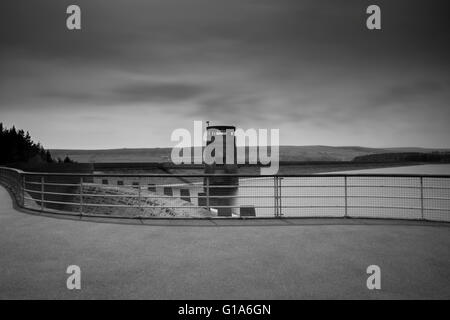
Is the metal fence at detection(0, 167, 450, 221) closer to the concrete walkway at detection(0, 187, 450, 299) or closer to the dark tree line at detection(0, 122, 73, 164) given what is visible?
the concrete walkway at detection(0, 187, 450, 299)

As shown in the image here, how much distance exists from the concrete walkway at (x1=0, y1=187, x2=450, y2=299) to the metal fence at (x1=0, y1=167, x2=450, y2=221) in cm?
77

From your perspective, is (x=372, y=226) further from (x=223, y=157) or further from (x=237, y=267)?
(x=223, y=157)

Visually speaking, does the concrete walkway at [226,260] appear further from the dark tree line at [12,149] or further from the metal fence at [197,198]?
the dark tree line at [12,149]

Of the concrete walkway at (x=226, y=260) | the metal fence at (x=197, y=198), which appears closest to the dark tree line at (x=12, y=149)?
the metal fence at (x=197, y=198)

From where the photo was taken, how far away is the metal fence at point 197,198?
27.4 feet

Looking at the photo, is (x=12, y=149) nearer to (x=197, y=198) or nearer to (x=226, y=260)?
(x=197, y=198)

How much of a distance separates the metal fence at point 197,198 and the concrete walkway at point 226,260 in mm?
774

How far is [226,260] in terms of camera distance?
5.02 meters

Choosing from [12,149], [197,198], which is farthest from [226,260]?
[12,149]

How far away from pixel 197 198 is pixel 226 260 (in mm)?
18158

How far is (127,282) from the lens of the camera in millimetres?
4117

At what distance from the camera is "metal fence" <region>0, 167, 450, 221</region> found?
27.4 ft

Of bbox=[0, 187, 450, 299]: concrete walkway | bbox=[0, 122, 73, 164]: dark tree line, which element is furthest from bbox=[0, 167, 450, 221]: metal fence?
bbox=[0, 122, 73, 164]: dark tree line
